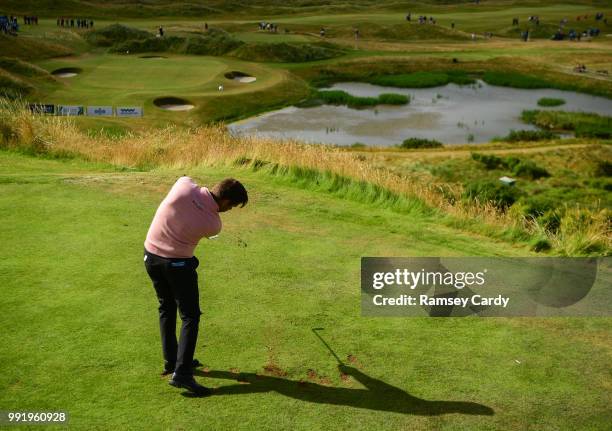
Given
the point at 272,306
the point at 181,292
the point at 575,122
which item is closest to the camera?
the point at 181,292

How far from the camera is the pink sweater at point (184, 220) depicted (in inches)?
249

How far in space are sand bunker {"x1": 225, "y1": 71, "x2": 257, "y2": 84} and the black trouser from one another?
44.4 m

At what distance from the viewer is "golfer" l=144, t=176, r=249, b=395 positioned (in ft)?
20.7

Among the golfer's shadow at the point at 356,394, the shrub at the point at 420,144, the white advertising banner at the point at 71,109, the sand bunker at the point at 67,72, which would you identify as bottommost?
the shrub at the point at 420,144

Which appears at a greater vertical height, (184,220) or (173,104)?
(184,220)

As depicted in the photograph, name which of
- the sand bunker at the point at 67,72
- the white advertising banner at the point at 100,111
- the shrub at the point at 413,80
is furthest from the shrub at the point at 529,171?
the sand bunker at the point at 67,72

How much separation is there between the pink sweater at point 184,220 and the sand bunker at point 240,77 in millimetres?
44465

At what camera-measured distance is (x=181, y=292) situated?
6.52 metres

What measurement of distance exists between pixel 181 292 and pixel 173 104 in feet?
125

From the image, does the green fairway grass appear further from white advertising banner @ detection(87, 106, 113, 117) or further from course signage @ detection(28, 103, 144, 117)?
white advertising banner @ detection(87, 106, 113, 117)

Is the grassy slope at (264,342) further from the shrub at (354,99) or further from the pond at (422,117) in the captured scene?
the shrub at (354,99)

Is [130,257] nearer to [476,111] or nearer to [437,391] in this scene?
[437,391]

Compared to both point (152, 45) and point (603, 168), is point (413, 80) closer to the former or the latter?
point (152, 45)

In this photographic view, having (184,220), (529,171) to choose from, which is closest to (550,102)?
(529,171)
